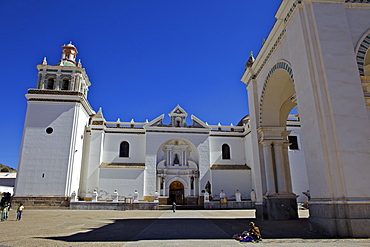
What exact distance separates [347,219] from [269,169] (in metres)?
4.57

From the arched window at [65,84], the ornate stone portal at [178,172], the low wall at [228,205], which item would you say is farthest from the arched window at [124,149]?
the low wall at [228,205]

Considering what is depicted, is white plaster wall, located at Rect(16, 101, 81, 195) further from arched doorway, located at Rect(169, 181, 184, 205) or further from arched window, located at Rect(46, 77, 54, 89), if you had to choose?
arched doorway, located at Rect(169, 181, 184, 205)

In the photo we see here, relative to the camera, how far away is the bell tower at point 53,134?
67.3 ft

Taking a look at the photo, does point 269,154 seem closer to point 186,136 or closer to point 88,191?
point 186,136

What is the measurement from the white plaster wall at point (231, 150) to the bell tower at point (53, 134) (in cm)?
1232

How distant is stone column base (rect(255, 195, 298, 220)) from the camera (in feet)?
31.1

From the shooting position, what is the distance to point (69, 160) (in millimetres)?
21078

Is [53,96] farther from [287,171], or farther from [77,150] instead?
[287,171]

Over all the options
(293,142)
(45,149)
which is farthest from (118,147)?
(293,142)

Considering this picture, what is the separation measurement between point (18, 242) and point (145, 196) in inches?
742

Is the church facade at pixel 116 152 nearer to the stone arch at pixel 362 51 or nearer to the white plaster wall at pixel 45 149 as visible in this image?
the white plaster wall at pixel 45 149

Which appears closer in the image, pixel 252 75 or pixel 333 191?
pixel 333 191

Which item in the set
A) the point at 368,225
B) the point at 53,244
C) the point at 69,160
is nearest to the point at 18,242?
the point at 53,244

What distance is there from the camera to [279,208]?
954 cm
